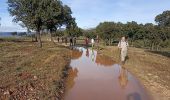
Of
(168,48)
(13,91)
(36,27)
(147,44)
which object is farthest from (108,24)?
(13,91)

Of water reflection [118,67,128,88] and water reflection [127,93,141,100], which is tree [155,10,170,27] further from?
water reflection [127,93,141,100]

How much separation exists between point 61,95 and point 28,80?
2765 mm

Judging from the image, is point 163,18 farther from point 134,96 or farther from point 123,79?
point 134,96

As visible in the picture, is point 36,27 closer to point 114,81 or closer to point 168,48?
point 114,81

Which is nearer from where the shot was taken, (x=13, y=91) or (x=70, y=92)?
(x=13, y=91)

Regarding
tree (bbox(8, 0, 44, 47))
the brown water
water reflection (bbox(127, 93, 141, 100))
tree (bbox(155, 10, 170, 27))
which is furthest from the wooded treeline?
tree (bbox(155, 10, 170, 27))

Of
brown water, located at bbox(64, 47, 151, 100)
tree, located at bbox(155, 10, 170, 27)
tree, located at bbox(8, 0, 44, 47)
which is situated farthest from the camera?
tree, located at bbox(155, 10, 170, 27)

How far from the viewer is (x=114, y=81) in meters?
16.7

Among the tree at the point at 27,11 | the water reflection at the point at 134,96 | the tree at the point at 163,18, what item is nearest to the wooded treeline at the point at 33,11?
the tree at the point at 27,11

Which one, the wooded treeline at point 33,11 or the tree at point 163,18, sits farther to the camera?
the tree at point 163,18

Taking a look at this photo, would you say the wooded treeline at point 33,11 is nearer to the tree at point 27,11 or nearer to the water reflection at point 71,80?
the tree at point 27,11

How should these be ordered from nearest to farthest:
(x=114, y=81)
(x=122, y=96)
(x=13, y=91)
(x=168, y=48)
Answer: (x=13, y=91) → (x=122, y=96) → (x=114, y=81) → (x=168, y=48)

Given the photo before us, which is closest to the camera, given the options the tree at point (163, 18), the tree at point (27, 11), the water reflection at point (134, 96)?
the water reflection at point (134, 96)

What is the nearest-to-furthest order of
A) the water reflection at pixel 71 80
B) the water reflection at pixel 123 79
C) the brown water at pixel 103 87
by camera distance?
the brown water at pixel 103 87 < the water reflection at pixel 71 80 < the water reflection at pixel 123 79
